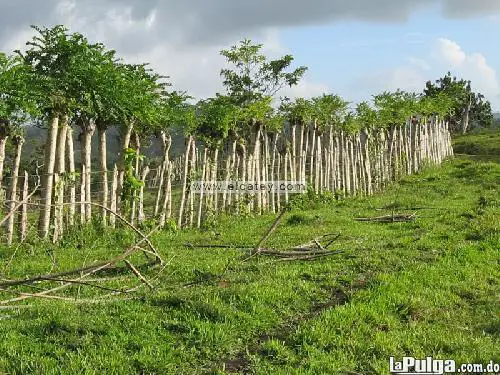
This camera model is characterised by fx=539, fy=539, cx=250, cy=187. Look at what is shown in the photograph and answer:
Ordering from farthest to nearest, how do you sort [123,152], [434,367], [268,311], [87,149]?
1. [123,152]
2. [87,149]
3. [268,311]
4. [434,367]

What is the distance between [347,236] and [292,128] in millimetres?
10238

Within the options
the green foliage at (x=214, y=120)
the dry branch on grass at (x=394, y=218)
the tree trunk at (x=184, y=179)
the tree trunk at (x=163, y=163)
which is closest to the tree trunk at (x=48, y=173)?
the tree trunk at (x=163, y=163)

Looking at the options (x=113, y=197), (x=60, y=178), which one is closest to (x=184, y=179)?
(x=113, y=197)

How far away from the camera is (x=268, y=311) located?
21.9ft

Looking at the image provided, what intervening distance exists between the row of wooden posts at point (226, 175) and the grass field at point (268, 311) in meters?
1.19

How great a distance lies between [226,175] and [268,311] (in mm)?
10919

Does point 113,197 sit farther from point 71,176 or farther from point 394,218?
point 394,218

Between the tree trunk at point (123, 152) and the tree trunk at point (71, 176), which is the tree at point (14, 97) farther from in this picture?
the tree trunk at point (123, 152)

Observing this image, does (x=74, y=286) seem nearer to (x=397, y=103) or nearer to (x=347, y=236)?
(x=347, y=236)

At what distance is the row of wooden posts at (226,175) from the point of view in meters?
12.0

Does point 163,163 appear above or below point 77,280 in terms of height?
above

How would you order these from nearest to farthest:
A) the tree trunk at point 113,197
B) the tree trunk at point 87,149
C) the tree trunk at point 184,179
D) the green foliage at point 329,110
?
1. the tree trunk at point 87,149
2. the tree trunk at point 113,197
3. the tree trunk at point 184,179
4. the green foliage at point 329,110

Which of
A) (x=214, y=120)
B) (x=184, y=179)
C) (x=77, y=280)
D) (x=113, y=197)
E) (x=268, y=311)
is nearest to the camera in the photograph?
(x=77, y=280)

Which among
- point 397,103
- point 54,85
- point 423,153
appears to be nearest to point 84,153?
point 54,85
